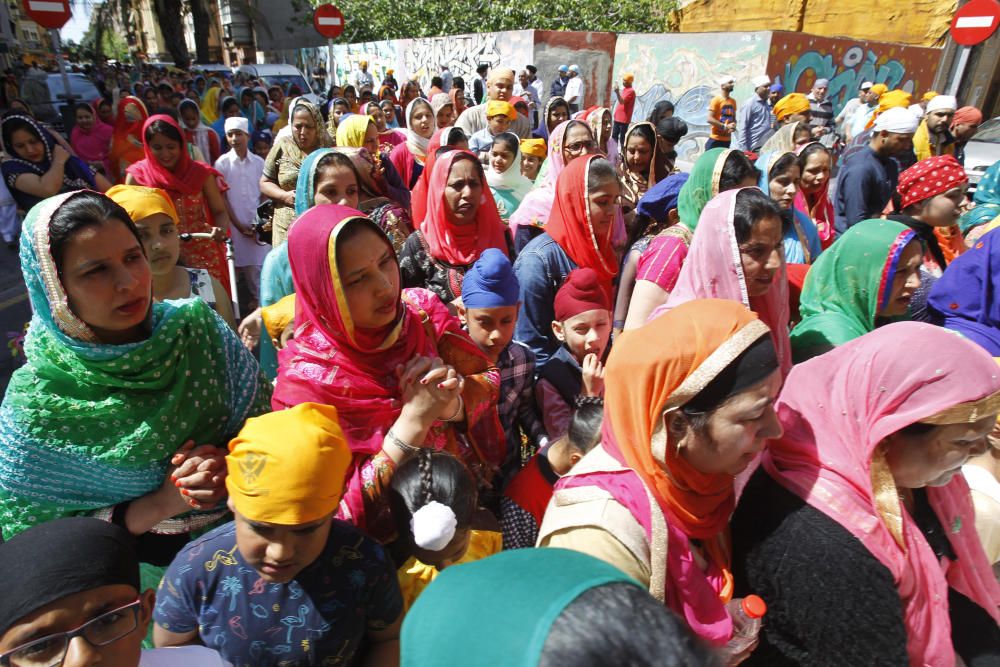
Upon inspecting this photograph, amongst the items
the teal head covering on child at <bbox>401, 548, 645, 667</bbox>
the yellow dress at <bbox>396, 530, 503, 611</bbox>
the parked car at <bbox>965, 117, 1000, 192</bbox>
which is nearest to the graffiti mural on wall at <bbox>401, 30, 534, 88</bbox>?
the parked car at <bbox>965, 117, 1000, 192</bbox>

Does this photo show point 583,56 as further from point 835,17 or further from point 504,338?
point 504,338

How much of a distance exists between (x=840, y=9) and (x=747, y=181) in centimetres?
2130

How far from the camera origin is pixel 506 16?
2045 cm

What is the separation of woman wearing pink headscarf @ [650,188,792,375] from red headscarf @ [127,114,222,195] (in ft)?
12.4

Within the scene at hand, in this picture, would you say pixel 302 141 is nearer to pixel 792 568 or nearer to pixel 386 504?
pixel 386 504

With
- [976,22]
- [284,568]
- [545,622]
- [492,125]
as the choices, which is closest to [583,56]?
[976,22]

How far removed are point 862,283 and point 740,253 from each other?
65 cm

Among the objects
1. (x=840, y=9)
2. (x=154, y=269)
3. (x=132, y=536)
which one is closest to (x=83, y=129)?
(x=154, y=269)

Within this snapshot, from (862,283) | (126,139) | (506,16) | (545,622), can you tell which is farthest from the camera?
(506,16)

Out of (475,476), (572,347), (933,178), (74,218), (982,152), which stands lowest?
(475,476)

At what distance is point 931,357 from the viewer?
4.91ft

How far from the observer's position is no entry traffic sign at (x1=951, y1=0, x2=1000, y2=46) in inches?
308

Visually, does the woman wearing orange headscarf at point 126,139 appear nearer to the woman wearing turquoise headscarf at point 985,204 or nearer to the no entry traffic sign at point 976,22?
the woman wearing turquoise headscarf at point 985,204

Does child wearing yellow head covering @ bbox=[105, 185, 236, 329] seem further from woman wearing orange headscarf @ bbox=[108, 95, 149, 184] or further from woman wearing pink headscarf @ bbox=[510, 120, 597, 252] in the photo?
woman wearing orange headscarf @ bbox=[108, 95, 149, 184]
